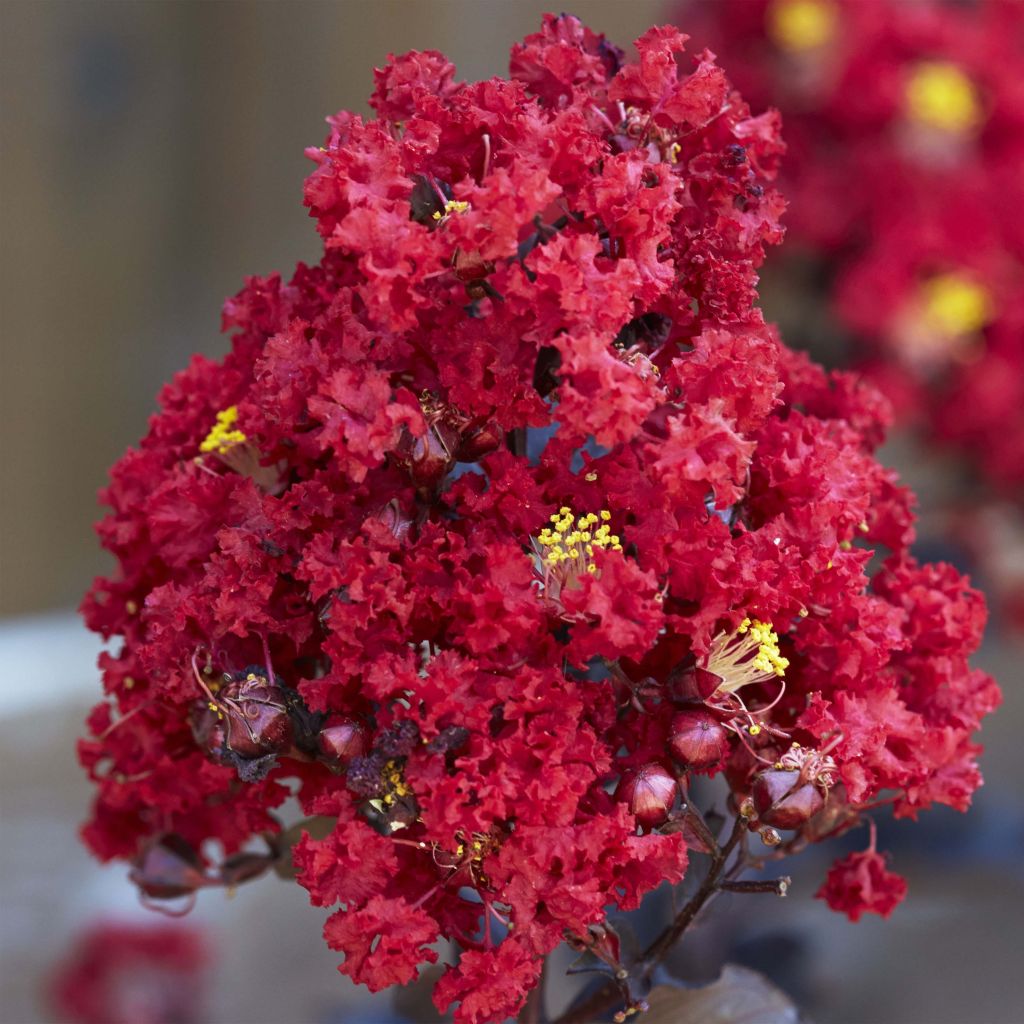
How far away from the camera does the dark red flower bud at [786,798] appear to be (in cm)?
50

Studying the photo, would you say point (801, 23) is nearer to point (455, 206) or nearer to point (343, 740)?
point (455, 206)

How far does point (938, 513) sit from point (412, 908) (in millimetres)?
954

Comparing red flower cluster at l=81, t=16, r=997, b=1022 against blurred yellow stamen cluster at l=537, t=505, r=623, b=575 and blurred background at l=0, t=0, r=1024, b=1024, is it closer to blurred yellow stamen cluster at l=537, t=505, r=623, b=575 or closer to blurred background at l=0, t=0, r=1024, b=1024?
blurred yellow stamen cluster at l=537, t=505, r=623, b=575

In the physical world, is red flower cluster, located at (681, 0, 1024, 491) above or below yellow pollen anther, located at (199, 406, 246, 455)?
above

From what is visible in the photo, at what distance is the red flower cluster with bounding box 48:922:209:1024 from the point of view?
3.40 ft

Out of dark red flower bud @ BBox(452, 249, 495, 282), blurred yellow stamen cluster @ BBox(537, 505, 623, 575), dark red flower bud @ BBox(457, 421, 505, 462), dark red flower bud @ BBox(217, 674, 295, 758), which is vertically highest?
dark red flower bud @ BBox(452, 249, 495, 282)

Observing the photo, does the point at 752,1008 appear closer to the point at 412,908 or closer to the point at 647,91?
the point at 412,908

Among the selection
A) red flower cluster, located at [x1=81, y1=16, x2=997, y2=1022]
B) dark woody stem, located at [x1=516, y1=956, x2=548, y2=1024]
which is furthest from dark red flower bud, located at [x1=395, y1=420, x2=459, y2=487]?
dark woody stem, located at [x1=516, y1=956, x2=548, y2=1024]

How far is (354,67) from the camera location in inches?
58.3

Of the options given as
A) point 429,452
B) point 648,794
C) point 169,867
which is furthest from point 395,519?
point 169,867

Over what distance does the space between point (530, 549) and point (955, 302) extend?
769 mm

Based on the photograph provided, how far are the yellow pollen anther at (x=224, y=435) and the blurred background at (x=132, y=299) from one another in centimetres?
69

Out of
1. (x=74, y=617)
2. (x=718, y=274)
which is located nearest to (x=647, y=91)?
(x=718, y=274)

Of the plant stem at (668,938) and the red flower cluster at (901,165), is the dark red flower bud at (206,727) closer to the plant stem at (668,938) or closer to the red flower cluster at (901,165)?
the plant stem at (668,938)
